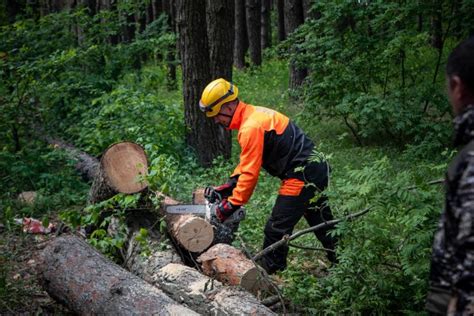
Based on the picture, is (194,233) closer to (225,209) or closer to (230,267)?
(225,209)

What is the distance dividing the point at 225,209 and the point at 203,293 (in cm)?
89

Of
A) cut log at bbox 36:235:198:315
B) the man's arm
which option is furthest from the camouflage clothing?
cut log at bbox 36:235:198:315

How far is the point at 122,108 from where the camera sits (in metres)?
9.19

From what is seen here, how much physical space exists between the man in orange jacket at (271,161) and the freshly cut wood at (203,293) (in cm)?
69

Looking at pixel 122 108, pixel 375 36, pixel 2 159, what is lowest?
pixel 2 159

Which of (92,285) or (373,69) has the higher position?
(373,69)

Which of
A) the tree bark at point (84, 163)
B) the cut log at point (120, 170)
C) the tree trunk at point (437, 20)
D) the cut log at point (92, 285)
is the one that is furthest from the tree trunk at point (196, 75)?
the cut log at point (92, 285)

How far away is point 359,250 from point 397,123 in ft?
16.5

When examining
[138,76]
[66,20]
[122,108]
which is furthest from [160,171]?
[66,20]

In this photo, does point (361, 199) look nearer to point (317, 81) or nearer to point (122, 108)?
point (122, 108)

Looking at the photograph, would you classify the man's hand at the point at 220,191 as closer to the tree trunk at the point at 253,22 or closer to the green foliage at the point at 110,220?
the green foliage at the point at 110,220

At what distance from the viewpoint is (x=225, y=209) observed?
17.0 feet

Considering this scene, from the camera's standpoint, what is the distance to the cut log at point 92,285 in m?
4.38

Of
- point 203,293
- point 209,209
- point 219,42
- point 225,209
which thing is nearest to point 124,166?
point 209,209
